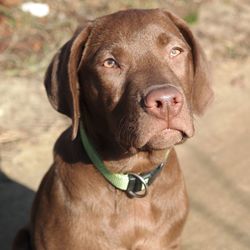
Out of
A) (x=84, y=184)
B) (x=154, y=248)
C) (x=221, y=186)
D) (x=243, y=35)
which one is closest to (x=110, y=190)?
(x=84, y=184)

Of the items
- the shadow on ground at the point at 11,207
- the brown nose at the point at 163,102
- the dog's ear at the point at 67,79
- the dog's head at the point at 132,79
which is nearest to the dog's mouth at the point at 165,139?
the dog's head at the point at 132,79

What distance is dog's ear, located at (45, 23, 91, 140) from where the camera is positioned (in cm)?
368

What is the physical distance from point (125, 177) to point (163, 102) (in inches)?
27.6

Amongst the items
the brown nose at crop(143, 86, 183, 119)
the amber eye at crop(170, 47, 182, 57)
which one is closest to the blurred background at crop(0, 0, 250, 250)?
the amber eye at crop(170, 47, 182, 57)

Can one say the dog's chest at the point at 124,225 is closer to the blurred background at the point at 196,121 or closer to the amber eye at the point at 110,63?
the amber eye at the point at 110,63

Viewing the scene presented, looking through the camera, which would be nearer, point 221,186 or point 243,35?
point 221,186

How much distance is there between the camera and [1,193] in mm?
5543

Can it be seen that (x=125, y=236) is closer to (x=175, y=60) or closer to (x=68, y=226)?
(x=68, y=226)

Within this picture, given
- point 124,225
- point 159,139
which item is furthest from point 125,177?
point 159,139

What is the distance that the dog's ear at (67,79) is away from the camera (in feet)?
12.1

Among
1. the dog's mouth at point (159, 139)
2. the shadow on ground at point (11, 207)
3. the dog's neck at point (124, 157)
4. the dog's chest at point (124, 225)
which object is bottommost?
the shadow on ground at point (11, 207)

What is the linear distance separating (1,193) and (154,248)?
190cm

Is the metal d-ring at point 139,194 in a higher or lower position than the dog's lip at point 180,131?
lower

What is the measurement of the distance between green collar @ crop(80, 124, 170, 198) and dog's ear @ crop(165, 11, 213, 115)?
347 mm
